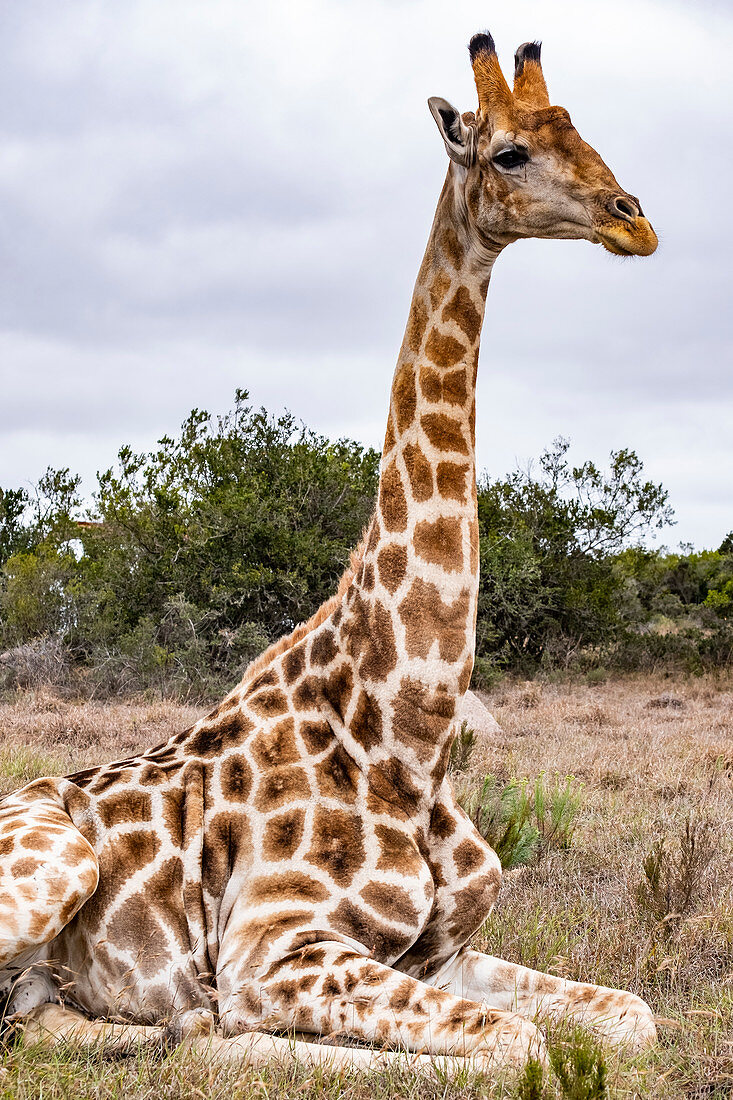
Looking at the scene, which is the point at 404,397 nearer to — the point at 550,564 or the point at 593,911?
the point at 593,911

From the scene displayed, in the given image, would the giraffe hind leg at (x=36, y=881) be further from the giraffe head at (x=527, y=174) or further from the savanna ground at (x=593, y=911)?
the giraffe head at (x=527, y=174)

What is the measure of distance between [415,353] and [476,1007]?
6.96ft

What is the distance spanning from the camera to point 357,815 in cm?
316

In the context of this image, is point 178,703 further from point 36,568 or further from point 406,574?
point 406,574

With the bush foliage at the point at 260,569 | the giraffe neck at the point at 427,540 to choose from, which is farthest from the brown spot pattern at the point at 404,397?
the bush foliage at the point at 260,569

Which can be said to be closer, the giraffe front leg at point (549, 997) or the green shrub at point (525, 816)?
the giraffe front leg at point (549, 997)

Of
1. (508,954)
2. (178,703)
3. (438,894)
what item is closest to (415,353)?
(438,894)

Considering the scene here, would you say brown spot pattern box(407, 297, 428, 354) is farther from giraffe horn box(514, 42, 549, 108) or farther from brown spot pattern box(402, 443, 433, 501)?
giraffe horn box(514, 42, 549, 108)

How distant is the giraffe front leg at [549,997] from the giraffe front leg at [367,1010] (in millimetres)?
279

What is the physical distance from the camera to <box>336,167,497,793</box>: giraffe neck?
10.6ft

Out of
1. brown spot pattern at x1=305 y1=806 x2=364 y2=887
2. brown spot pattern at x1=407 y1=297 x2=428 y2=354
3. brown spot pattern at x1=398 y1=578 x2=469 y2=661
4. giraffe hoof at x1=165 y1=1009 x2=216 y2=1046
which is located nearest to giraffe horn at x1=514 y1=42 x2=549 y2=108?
brown spot pattern at x1=407 y1=297 x2=428 y2=354

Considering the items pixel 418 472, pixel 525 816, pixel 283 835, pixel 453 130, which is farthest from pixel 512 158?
pixel 525 816

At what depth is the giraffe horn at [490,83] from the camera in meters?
3.35

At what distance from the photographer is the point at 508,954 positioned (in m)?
3.96
